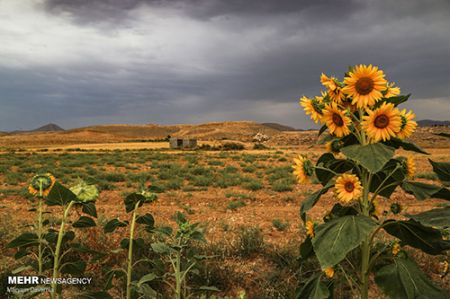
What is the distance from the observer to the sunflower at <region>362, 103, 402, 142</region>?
1.75m

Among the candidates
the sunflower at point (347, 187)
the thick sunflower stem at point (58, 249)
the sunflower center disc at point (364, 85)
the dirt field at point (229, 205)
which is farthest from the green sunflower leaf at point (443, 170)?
the thick sunflower stem at point (58, 249)

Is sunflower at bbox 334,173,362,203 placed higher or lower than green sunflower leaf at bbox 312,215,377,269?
higher

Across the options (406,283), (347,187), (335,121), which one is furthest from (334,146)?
(406,283)

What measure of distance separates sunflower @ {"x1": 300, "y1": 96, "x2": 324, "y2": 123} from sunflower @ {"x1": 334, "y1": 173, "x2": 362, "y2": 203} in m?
0.38

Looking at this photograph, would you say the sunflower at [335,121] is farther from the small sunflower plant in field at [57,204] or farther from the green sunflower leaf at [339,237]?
the small sunflower plant in field at [57,204]

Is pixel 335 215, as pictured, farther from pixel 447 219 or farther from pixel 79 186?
pixel 79 186

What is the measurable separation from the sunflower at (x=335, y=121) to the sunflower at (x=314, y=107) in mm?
76

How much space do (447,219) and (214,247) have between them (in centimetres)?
372

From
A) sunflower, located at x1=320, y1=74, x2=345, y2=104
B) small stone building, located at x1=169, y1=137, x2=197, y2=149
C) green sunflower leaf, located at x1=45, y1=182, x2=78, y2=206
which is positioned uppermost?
sunflower, located at x1=320, y1=74, x2=345, y2=104

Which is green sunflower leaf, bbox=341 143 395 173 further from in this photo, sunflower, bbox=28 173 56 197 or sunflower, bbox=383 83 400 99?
sunflower, bbox=28 173 56 197

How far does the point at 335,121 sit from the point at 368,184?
385mm

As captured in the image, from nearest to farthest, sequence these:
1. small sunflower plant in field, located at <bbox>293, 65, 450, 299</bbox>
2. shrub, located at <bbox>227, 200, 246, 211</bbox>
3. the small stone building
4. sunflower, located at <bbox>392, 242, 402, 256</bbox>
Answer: small sunflower plant in field, located at <bbox>293, 65, 450, 299</bbox>, sunflower, located at <bbox>392, 242, 402, 256</bbox>, shrub, located at <bbox>227, 200, 246, 211</bbox>, the small stone building

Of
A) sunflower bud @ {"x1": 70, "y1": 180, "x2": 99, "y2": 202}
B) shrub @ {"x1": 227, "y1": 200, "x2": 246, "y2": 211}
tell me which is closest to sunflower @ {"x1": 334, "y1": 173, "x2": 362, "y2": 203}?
sunflower bud @ {"x1": 70, "y1": 180, "x2": 99, "y2": 202}

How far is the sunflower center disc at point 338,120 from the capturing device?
1861 millimetres
